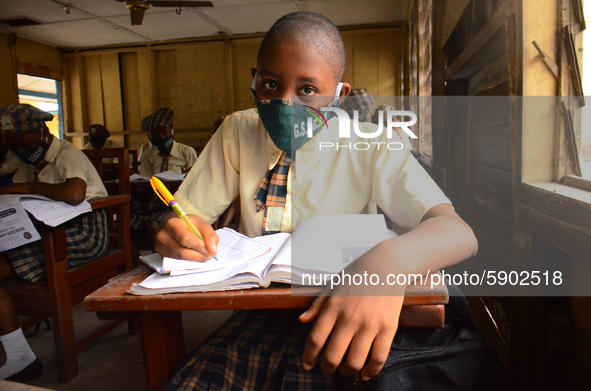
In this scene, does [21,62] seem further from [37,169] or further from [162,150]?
[37,169]

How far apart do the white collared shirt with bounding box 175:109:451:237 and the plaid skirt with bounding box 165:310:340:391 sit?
0.99 ft

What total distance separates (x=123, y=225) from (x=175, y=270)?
169 cm

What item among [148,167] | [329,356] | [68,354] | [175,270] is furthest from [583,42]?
[148,167]

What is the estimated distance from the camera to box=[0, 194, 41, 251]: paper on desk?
1.64 metres

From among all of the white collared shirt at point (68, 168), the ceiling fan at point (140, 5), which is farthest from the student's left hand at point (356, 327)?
the ceiling fan at point (140, 5)

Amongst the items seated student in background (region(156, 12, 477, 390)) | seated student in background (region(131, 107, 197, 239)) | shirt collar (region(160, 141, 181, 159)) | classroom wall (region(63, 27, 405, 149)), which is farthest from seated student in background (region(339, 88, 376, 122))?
classroom wall (region(63, 27, 405, 149))

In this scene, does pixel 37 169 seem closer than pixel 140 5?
Yes

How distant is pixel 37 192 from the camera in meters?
1.88

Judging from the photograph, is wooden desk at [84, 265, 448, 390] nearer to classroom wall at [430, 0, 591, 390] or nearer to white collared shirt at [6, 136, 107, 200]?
classroom wall at [430, 0, 591, 390]

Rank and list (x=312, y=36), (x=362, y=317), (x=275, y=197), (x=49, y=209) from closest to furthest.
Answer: (x=362, y=317), (x=312, y=36), (x=275, y=197), (x=49, y=209)

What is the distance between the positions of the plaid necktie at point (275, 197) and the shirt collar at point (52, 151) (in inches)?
68.2

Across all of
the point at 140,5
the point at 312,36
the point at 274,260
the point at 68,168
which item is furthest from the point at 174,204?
the point at 140,5

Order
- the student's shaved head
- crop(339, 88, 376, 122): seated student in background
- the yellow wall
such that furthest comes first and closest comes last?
the yellow wall < crop(339, 88, 376, 122): seated student in background < the student's shaved head

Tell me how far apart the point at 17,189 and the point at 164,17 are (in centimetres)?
493
